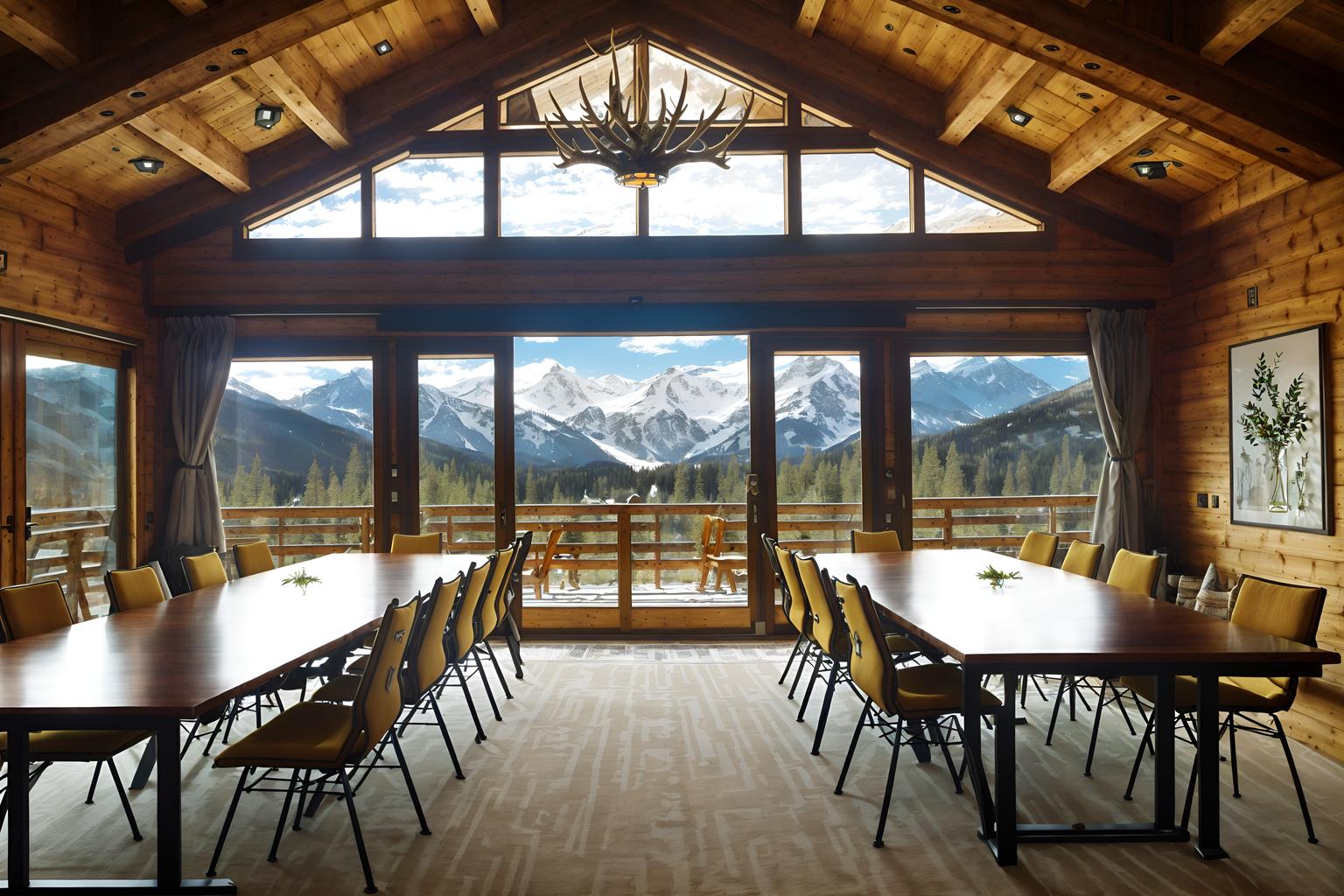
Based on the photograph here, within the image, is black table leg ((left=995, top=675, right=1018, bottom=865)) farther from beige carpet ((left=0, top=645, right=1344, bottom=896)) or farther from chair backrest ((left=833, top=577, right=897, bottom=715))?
chair backrest ((left=833, top=577, right=897, bottom=715))

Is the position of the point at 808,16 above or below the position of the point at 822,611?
above

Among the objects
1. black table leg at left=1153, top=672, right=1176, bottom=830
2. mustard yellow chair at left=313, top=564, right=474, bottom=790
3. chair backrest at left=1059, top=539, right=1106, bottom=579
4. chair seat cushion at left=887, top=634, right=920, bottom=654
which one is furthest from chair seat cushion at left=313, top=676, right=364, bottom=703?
chair backrest at left=1059, top=539, right=1106, bottom=579

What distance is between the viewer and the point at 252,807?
12.3ft

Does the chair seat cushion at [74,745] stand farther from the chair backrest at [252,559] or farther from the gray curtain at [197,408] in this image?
the gray curtain at [197,408]

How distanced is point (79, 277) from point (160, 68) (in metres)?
2.11

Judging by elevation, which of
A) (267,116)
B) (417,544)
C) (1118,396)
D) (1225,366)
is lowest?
(417,544)

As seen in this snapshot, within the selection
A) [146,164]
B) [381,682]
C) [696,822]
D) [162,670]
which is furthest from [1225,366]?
[146,164]

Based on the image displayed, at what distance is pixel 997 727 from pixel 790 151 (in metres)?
5.09

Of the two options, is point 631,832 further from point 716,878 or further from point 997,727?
point 997,727

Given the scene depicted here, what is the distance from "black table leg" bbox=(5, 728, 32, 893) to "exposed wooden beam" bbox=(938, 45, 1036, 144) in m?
5.33

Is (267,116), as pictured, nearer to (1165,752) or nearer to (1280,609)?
(1165,752)

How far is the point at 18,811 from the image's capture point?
273cm

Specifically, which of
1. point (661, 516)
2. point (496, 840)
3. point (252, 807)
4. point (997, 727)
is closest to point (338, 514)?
point (661, 516)

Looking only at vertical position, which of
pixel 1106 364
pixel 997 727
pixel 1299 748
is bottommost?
pixel 1299 748
